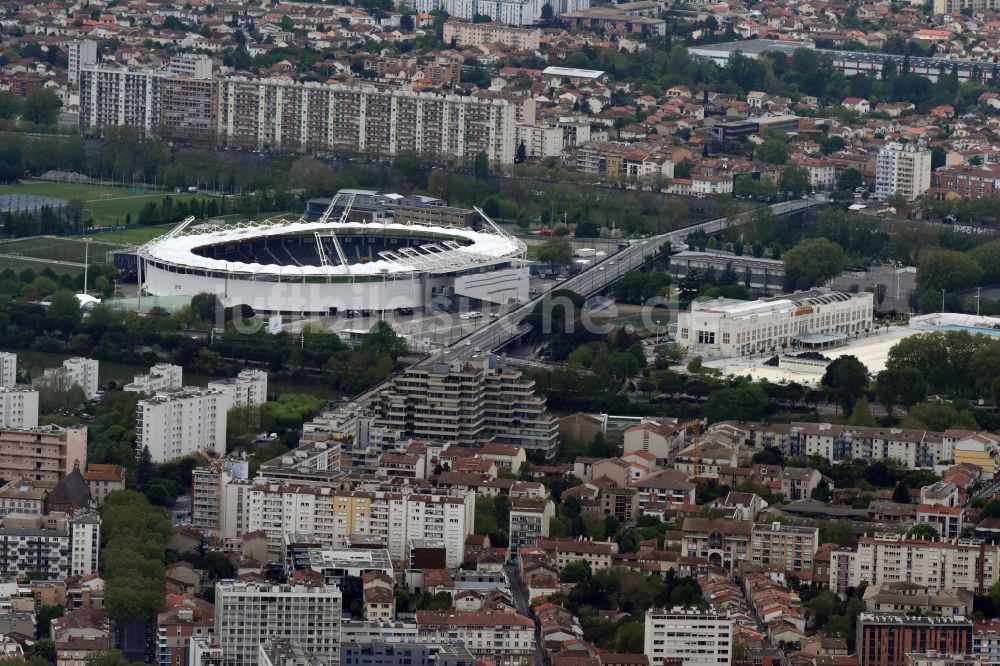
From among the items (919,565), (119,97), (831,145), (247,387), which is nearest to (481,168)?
(831,145)

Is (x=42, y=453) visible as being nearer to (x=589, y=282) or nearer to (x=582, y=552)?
(x=582, y=552)

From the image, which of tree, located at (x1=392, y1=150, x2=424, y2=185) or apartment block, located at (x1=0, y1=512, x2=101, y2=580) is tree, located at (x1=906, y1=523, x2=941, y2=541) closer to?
apartment block, located at (x1=0, y1=512, x2=101, y2=580)

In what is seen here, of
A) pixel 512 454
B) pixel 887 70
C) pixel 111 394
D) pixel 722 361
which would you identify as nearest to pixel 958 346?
pixel 722 361

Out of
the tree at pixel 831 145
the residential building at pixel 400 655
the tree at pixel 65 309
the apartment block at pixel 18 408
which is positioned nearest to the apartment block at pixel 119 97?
the tree at pixel 831 145

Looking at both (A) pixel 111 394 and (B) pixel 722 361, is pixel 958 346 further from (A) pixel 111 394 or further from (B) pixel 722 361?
(A) pixel 111 394

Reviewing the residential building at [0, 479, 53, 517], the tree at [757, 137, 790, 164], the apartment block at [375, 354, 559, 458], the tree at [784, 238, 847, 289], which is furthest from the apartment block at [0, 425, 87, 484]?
the tree at [757, 137, 790, 164]

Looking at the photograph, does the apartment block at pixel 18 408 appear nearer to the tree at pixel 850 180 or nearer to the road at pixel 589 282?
the road at pixel 589 282
